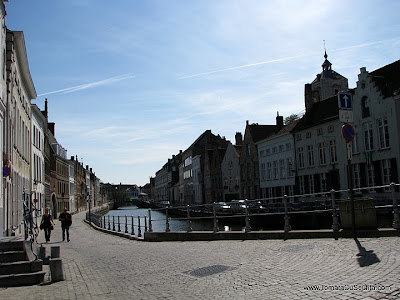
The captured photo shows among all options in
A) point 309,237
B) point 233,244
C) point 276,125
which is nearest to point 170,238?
point 233,244

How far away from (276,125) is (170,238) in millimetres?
40583

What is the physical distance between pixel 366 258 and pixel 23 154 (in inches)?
919

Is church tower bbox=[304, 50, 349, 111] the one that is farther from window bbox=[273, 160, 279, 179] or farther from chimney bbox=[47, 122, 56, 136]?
chimney bbox=[47, 122, 56, 136]

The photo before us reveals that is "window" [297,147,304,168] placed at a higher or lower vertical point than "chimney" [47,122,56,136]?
lower

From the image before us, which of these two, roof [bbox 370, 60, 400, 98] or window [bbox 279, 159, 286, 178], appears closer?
Result: roof [bbox 370, 60, 400, 98]

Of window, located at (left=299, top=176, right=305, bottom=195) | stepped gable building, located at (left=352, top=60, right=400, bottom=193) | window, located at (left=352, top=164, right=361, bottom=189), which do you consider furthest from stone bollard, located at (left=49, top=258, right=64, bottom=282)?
window, located at (left=299, top=176, right=305, bottom=195)

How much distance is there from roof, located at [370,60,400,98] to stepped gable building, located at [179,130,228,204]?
42.7 meters

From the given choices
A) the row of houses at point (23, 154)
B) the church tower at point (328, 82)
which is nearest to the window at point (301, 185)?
the row of houses at point (23, 154)

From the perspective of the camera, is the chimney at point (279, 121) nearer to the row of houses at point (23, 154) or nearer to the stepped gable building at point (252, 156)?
the stepped gable building at point (252, 156)

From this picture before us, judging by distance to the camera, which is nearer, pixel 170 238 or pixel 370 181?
pixel 170 238

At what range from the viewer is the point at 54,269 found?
8.77 m

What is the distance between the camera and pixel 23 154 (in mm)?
26406

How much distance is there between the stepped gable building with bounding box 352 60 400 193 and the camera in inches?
1220

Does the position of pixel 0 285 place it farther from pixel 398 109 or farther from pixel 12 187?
pixel 398 109
